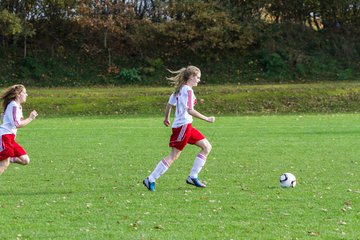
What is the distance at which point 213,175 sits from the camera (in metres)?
13.8

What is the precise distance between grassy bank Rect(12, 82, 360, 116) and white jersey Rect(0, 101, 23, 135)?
71.5 feet

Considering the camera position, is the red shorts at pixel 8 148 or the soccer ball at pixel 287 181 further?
the soccer ball at pixel 287 181

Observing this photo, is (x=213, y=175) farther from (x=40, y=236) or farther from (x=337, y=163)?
(x=40, y=236)

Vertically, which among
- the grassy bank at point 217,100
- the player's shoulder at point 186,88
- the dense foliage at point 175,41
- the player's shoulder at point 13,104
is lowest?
the grassy bank at point 217,100

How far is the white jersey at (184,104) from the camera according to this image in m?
12.1

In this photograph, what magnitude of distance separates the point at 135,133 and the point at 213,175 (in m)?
10.3

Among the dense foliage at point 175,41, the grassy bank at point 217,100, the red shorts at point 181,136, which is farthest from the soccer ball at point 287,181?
the dense foliage at point 175,41

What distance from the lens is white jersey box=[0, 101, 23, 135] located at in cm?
1165

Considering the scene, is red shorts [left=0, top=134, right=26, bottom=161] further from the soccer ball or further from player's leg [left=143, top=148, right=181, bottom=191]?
the soccer ball

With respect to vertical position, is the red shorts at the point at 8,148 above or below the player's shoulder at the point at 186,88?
below

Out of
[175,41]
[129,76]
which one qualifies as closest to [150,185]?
[129,76]

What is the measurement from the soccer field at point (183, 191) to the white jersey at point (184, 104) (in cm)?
110

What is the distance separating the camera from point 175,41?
1732 inches

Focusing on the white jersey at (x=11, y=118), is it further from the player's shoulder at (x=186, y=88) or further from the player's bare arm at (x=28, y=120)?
the player's shoulder at (x=186, y=88)
